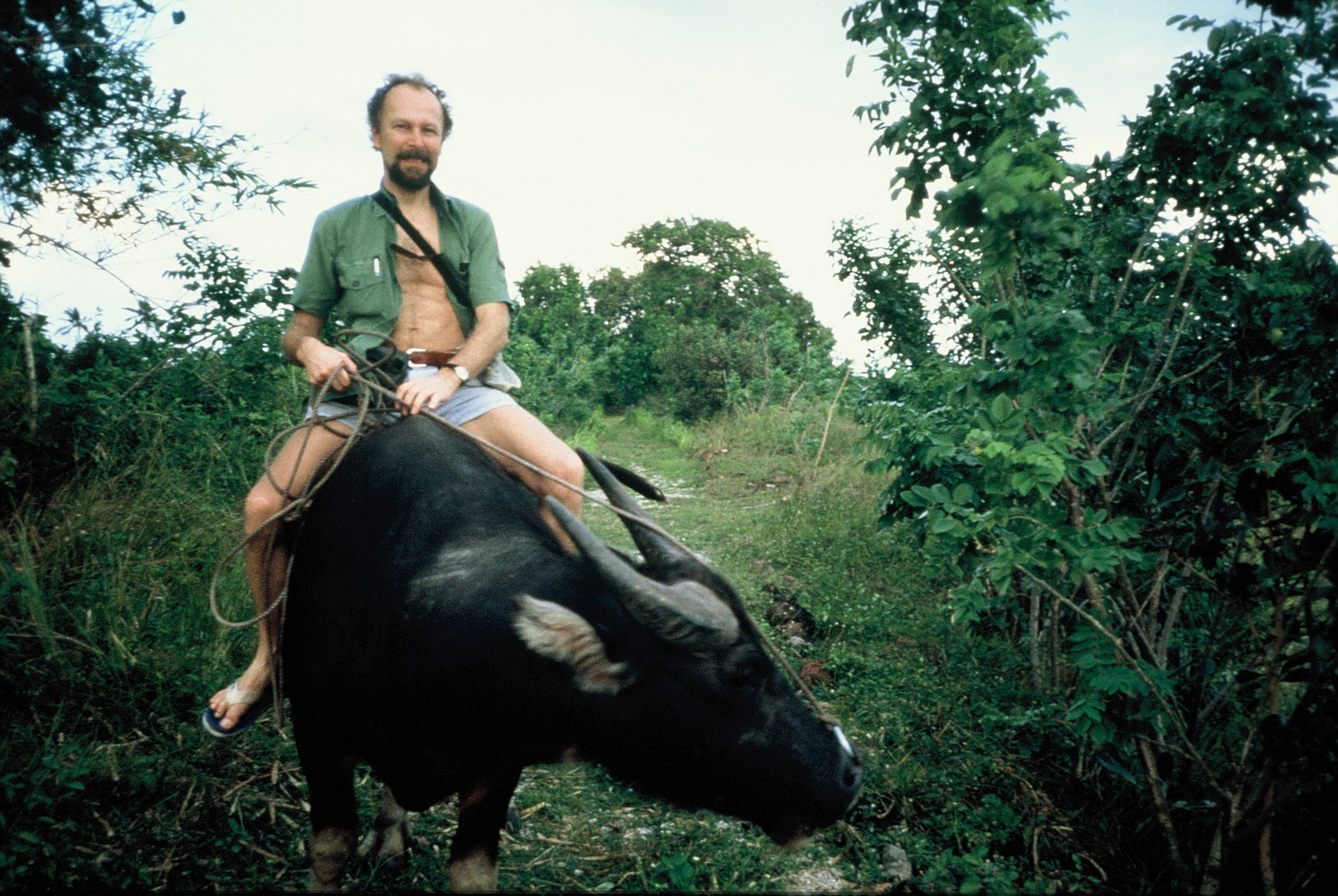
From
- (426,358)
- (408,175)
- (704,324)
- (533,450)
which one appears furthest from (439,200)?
(704,324)

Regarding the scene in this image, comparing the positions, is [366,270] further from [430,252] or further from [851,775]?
[851,775]

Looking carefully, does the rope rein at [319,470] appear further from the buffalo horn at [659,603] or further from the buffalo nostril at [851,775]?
the buffalo horn at [659,603]

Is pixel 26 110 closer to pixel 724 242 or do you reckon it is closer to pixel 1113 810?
pixel 1113 810

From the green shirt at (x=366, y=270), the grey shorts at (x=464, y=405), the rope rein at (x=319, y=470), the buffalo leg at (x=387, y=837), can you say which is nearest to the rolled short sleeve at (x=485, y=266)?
the green shirt at (x=366, y=270)

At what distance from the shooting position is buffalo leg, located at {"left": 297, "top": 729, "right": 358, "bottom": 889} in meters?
2.44

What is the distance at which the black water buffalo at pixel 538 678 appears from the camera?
196 centimetres

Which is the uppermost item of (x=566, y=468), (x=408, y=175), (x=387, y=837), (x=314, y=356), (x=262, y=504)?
(x=408, y=175)

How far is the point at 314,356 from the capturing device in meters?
2.67

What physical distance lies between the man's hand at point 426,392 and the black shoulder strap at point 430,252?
1.20 feet

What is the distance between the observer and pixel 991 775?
3.11 m

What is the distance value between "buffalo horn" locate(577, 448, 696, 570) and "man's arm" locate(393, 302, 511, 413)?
61 centimetres

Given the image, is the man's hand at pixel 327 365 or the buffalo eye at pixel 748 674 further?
the man's hand at pixel 327 365

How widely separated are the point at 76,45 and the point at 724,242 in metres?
31.6

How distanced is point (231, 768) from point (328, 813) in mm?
785
